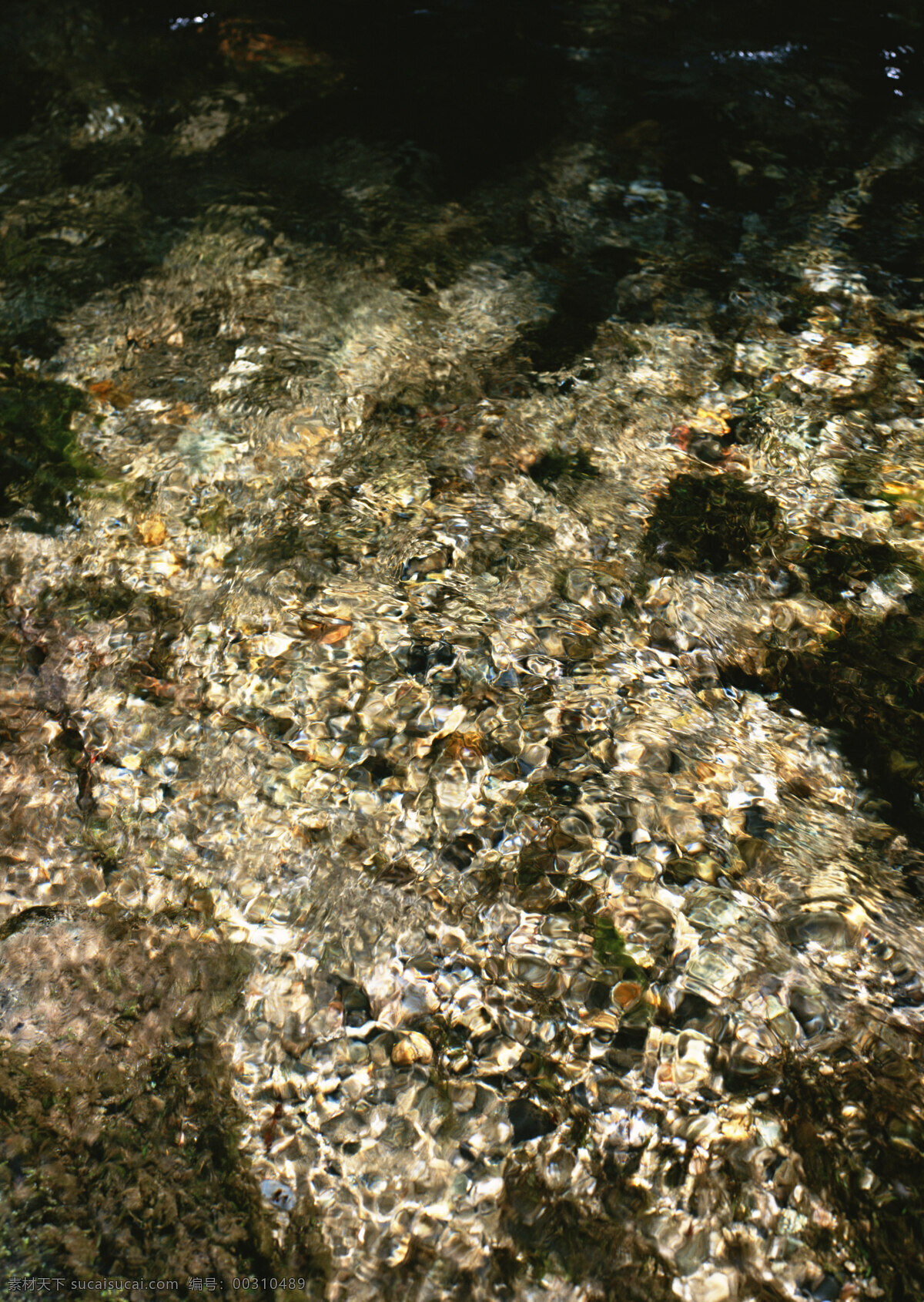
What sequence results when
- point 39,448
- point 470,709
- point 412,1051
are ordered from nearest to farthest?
point 412,1051 → point 470,709 → point 39,448

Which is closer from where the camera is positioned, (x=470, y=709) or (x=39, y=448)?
(x=470, y=709)

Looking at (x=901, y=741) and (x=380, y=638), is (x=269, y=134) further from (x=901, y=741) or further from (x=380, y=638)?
(x=901, y=741)

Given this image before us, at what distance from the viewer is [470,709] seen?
8.93 feet

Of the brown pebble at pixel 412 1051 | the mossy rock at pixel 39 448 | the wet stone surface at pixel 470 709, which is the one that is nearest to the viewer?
the wet stone surface at pixel 470 709

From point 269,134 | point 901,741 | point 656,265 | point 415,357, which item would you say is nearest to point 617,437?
point 415,357

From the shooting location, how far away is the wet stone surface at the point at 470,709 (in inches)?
78.7

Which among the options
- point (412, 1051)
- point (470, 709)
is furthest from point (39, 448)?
point (412, 1051)

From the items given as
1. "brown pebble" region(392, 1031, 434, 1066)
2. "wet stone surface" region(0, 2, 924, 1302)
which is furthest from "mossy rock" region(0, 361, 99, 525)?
"brown pebble" region(392, 1031, 434, 1066)

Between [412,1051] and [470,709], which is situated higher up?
[470,709]

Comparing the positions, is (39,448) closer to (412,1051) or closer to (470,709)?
(470,709)

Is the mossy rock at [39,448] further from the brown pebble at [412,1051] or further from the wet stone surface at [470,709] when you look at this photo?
the brown pebble at [412,1051]

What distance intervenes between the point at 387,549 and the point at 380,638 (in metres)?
0.42

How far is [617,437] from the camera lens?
137 inches

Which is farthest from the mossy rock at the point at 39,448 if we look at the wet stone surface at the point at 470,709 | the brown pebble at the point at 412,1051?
the brown pebble at the point at 412,1051
